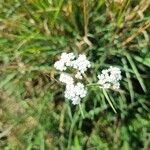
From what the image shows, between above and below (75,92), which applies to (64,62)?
above

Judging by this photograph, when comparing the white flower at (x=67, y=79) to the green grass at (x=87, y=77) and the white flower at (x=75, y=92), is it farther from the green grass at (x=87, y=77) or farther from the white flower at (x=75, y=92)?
the green grass at (x=87, y=77)

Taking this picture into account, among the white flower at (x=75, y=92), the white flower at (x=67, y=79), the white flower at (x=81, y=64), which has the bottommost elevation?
the white flower at (x=75, y=92)

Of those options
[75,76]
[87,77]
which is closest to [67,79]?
[75,76]

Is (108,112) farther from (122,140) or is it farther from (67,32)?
(67,32)

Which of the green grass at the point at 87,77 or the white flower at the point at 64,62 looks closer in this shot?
the white flower at the point at 64,62

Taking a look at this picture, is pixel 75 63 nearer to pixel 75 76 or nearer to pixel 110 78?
pixel 75 76

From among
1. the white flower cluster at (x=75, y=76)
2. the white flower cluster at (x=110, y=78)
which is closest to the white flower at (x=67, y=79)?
the white flower cluster at (x=75, y=76)

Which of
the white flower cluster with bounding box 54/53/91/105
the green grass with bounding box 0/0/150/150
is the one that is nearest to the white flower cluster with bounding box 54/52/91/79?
the white flower cluster with bounding box 54/53/91/105

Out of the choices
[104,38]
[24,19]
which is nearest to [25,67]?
[24,19]
